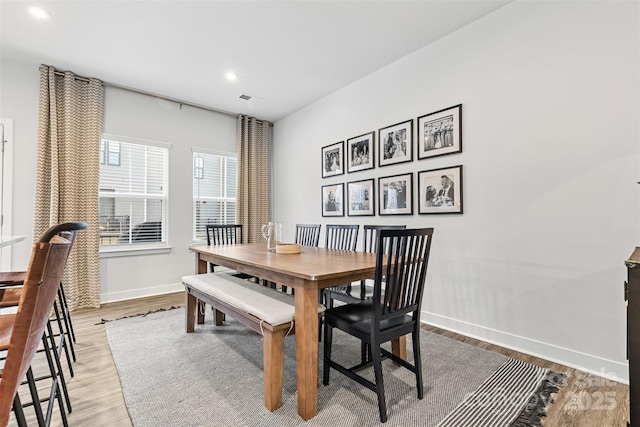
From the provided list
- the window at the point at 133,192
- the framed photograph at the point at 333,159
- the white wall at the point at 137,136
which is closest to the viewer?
the white wall at the point at 137,136

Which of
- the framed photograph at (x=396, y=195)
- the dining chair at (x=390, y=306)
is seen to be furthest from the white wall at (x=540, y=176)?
the dining chair at (x=390, y=306)

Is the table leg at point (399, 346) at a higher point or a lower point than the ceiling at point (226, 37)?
lower

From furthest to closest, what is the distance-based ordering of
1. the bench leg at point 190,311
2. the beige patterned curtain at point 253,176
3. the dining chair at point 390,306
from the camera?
1. the beige patterned curtain at point 253,176
2. the bench leg at point 190,311
3. the dining chair at point 390,306

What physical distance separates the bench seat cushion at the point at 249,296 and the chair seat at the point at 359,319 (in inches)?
3.5

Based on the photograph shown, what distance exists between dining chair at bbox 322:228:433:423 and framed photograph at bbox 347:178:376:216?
6.11ft

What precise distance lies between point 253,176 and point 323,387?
386 cm

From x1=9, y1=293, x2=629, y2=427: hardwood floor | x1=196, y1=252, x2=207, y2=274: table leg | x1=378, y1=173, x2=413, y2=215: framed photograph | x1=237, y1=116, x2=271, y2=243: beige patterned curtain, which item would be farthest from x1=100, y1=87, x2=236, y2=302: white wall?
x1=378, y1=173, x2=413, y2=215: framed photograph

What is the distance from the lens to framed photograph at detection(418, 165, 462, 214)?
9.18 ft

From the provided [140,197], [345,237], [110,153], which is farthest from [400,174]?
[110,153]

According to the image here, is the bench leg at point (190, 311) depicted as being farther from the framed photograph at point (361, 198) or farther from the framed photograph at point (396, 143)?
the framed photograph at point (396, 143)

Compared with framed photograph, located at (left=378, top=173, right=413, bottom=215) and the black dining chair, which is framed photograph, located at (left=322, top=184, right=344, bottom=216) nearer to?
framed photograph, located at (left=378, top=173, right=413, bottom=215)

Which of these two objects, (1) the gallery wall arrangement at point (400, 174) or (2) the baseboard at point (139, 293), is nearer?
(1) the gallery wall arrangement at point (400, 174)

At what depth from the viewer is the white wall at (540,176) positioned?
1.99 meters

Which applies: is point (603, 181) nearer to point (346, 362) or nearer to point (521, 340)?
point (521, 340)
